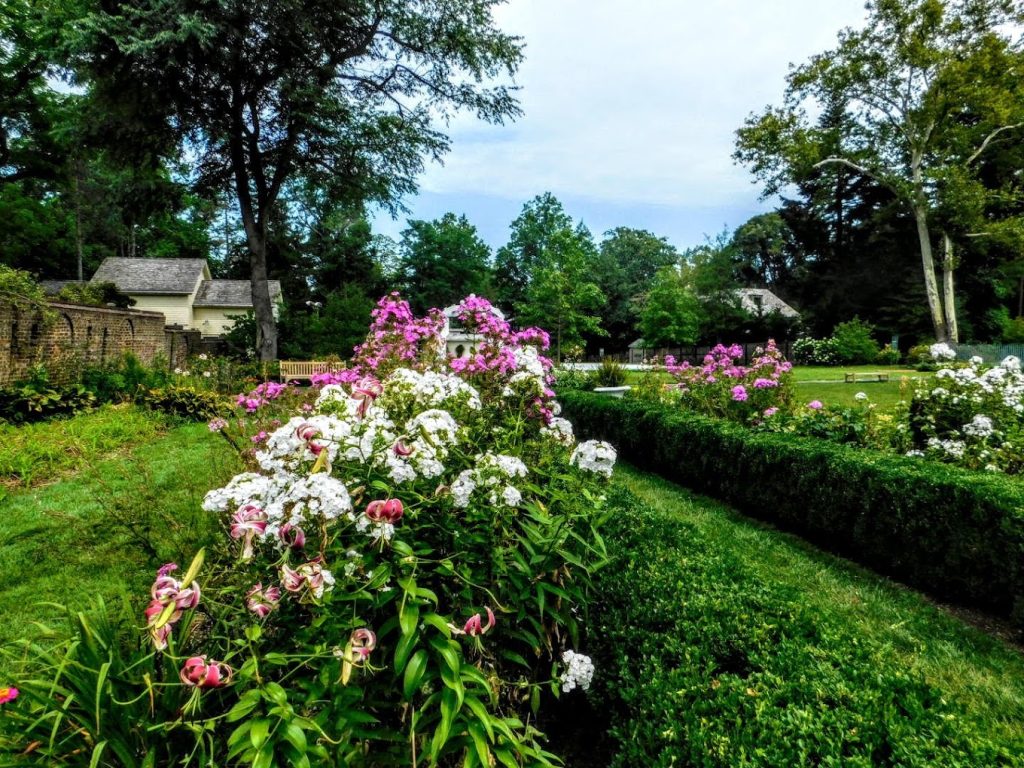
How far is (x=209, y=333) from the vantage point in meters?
29.7

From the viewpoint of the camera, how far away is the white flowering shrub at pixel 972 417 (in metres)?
4.29

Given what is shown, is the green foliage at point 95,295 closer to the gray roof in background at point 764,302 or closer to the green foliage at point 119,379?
the green foliage at point 119,379

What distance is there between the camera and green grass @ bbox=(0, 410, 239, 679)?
304cm

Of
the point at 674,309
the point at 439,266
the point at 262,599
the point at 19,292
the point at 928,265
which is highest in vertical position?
the point at 439,266

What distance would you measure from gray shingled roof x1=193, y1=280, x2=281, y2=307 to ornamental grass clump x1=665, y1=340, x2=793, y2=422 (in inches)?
1038

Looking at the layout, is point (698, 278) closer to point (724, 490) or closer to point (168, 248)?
point (724, 490)

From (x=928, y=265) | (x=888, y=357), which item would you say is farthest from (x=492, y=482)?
(x=888, y=357)

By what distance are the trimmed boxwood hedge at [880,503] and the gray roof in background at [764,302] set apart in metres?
26.3

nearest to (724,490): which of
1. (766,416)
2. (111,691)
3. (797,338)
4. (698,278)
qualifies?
(766,416)

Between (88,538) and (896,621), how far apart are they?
5.47m

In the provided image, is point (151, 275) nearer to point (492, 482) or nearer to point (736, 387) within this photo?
point (736, 387)

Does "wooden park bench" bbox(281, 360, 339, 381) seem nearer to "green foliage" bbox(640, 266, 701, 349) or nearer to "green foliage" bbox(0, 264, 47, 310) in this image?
"green foliage" bbox(0, 264, 47, 310)

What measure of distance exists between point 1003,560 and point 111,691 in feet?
14.2

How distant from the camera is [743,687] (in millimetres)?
1483
